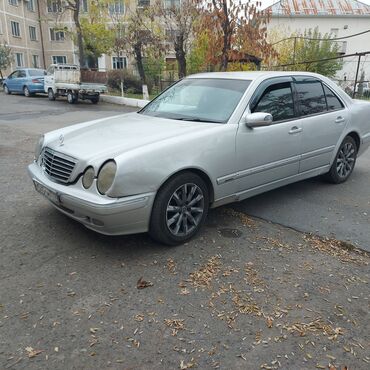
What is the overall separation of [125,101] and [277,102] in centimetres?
1603

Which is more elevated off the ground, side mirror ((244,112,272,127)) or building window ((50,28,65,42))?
building window ((50,28,65,42))

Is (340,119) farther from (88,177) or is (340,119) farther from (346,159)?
(88,177)

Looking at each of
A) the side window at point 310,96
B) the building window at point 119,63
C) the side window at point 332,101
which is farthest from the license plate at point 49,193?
the building window at point 119,63

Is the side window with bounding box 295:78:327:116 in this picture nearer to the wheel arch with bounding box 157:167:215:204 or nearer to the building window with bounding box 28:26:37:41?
the wheel arch with bounding box 157:167:215:204

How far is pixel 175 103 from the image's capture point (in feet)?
15.6

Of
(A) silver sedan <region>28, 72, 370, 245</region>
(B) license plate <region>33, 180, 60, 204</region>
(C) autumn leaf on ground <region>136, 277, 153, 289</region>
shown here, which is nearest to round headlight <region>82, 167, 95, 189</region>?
(A) silver sedan <region>28, 72, 370, 245</region>

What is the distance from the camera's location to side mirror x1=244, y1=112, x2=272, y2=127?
4.03 m

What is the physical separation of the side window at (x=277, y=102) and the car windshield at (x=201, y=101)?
0.26 m

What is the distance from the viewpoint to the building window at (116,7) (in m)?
26.0

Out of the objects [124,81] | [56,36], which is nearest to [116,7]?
[124,81]

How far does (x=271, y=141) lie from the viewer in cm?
437

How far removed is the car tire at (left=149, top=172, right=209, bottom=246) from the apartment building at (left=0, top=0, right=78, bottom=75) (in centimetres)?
3714

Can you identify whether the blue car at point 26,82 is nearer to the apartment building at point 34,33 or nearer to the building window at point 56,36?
the apartment building at point 34,33

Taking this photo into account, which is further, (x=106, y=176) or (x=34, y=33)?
(x=34, y=33)
